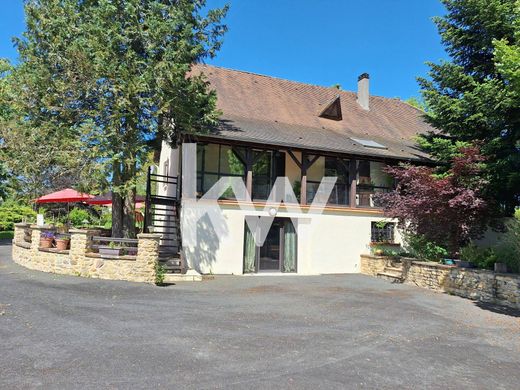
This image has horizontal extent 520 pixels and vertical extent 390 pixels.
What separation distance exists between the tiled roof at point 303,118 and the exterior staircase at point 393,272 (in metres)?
4.51

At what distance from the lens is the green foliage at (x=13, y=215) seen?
29.0 metres

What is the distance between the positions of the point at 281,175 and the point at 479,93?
25.0ft

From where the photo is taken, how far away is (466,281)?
35.8 feet

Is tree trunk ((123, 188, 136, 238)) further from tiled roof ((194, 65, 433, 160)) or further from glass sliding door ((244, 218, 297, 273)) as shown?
glass sliding door ((244, 218, 297, 273))

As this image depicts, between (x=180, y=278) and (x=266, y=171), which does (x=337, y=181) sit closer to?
(x=266, y=171)

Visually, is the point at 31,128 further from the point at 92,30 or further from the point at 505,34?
the point at 505,34

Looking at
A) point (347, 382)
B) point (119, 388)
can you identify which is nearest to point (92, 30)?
point (119, 388)

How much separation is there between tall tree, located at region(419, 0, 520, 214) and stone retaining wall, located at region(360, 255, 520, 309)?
2.98 meters

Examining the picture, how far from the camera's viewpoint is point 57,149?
11.4m

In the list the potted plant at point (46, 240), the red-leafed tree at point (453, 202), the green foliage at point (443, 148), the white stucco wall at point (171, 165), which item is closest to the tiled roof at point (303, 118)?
the green foliage at point (443, 148)

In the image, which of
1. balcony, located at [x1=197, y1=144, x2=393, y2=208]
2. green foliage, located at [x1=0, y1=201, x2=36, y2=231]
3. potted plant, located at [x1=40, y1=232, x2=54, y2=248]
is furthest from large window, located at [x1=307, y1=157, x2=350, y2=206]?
green foliage, located at [x1=0, y1=201, x2=36, y2=231]

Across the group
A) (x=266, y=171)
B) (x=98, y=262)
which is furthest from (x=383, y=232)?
(x=98, y=262)

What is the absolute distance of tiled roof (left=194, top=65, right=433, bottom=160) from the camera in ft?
50.7

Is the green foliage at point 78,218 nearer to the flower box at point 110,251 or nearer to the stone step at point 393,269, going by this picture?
the flower box at point 110,251
